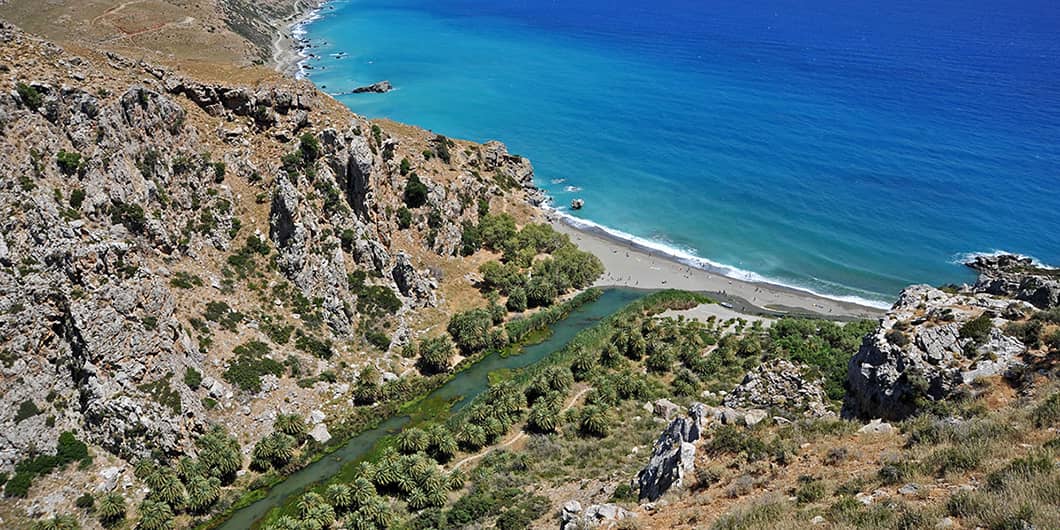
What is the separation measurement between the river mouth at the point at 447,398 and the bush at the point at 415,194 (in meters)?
25.7

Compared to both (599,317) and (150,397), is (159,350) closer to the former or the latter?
(150,397)

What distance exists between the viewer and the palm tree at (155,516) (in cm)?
4291

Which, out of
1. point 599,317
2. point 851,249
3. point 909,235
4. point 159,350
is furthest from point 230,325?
point 909,235

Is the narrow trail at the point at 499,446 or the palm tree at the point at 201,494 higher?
the narrow trail at the point at 499,446

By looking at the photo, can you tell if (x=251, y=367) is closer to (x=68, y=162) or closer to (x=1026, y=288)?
(x=68, y=162)

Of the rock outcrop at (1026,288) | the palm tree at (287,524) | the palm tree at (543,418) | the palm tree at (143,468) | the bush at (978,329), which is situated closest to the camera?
the bush at (978,329)

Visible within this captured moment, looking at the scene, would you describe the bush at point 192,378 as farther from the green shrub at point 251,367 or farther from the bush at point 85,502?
the bush at point 85,502

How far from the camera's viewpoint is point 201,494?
45.7 m

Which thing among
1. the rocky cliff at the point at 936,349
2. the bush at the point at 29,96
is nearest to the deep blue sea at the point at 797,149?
the rocky cliff at the point at 936,349

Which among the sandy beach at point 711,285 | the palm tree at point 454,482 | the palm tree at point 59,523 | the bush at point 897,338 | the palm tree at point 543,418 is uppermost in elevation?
the bush at point 897,338

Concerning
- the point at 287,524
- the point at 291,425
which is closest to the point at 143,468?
the point at 291,425

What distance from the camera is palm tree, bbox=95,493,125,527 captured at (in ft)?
141

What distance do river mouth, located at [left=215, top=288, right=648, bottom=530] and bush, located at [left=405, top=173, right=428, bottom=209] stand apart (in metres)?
25.7

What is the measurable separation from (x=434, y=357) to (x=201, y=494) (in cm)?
2528
